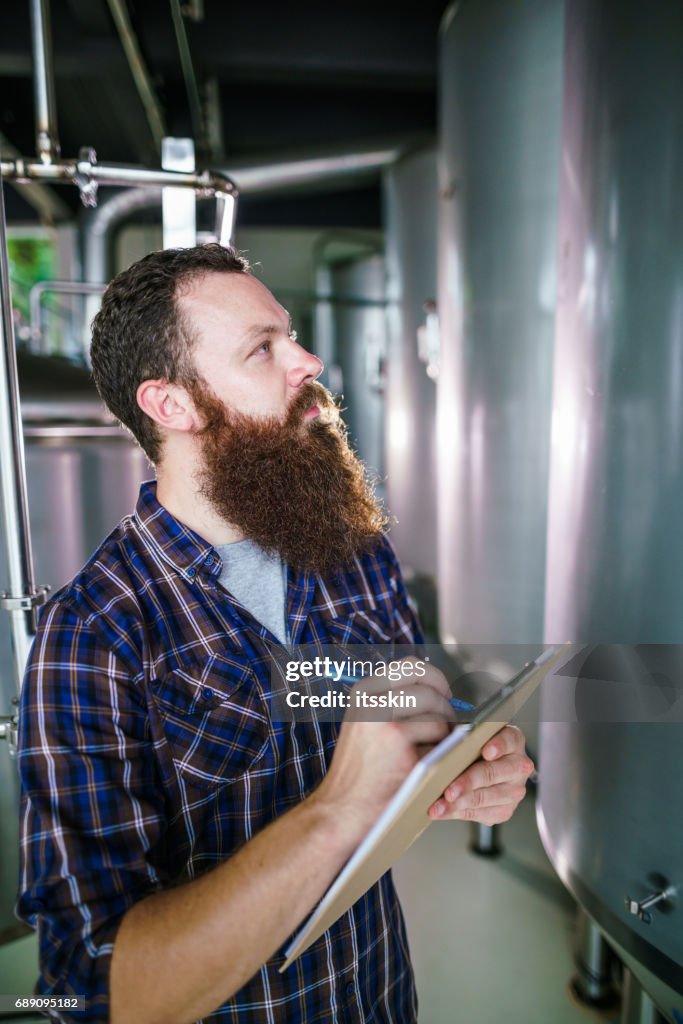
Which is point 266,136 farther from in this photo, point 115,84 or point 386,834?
point 386,834

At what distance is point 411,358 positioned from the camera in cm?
304

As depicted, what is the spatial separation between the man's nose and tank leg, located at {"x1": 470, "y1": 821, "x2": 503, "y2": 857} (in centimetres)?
154

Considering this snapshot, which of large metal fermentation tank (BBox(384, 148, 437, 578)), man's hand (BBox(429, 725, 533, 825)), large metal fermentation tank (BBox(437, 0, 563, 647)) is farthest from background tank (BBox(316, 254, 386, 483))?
man's hand (BBox(429, 725, 533, 825))

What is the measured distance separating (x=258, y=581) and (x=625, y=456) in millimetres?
515

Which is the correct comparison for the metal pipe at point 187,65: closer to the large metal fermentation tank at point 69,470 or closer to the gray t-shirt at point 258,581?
the large metal fermentation tank at point 69,470

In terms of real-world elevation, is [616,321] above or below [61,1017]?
above

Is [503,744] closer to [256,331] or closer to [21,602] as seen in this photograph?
[256,331]

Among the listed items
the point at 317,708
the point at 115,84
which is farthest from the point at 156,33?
the point at 317,708

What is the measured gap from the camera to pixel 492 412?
1.71 metres

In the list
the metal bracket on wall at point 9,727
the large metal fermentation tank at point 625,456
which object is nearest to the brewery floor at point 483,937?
the large metal fermentation tank at point 625,456

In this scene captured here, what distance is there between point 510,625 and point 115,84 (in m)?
3.19

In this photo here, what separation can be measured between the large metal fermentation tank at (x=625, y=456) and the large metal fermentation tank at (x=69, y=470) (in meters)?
0.96

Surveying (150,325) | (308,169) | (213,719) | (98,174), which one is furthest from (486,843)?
(308,169)

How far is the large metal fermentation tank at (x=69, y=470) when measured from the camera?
145 cm
